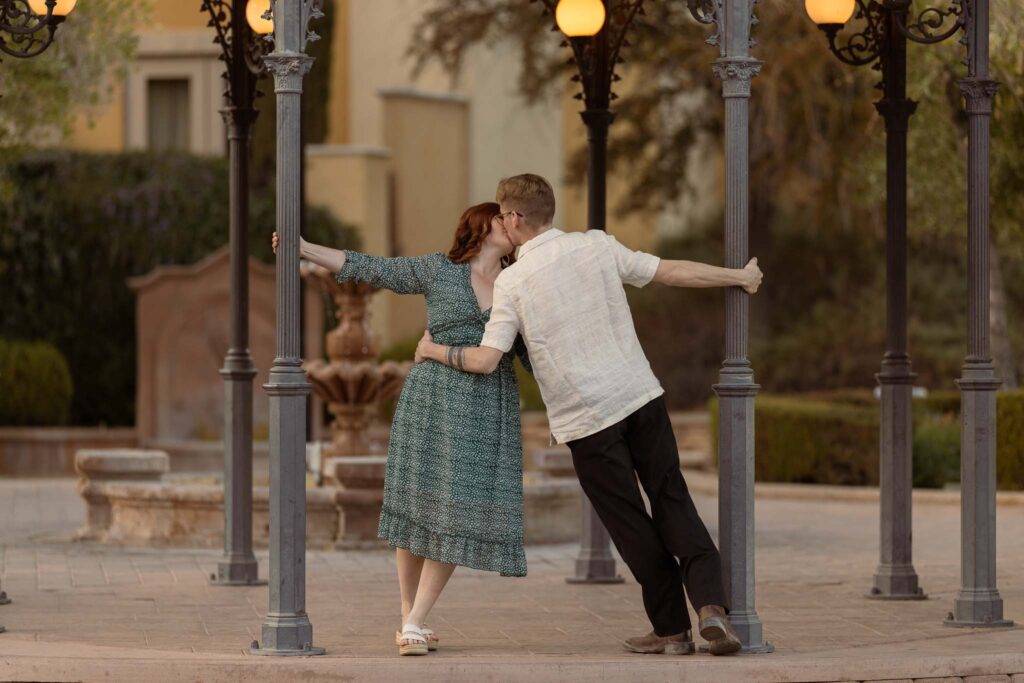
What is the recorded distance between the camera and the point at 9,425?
69.2ft

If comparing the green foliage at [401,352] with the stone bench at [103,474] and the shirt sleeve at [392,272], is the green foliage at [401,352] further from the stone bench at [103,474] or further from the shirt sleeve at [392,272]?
the shirt sleeve at [392,272]

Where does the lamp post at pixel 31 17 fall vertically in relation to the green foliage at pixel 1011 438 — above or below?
above

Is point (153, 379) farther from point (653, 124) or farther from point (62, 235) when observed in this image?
point (653, 124)

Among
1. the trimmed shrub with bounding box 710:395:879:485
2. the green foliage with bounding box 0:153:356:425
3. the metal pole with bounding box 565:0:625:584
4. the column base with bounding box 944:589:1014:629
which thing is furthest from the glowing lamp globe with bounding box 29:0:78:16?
the green foliage with bounding box 0:153:356:425

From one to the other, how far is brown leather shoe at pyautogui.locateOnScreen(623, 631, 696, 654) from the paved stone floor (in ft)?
0.24

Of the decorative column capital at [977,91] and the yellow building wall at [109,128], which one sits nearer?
the decorative column capital at [977,91]

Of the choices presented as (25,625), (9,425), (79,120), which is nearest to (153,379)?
(9,425)

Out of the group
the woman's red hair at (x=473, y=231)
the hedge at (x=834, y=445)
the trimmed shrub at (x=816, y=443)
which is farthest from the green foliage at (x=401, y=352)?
the woman's red hair at (x=473, y=231)

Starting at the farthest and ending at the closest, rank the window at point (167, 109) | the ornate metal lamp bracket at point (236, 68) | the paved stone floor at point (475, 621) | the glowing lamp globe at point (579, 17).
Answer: the window at point (167, 109)
the ornate metal lamp bracket at point (236, 68)
the glowing lamp globe at point (579, 17)
the paved stone floor at point (475, 621)

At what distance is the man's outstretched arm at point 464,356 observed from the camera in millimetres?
7789

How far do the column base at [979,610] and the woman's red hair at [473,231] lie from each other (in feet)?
9.15

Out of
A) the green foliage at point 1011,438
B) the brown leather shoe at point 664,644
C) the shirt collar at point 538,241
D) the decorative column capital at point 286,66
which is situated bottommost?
the brown leather shoe at point 664,644

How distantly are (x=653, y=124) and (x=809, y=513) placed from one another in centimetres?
988

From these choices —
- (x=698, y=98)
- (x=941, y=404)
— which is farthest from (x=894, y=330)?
(x=698, y=98)
